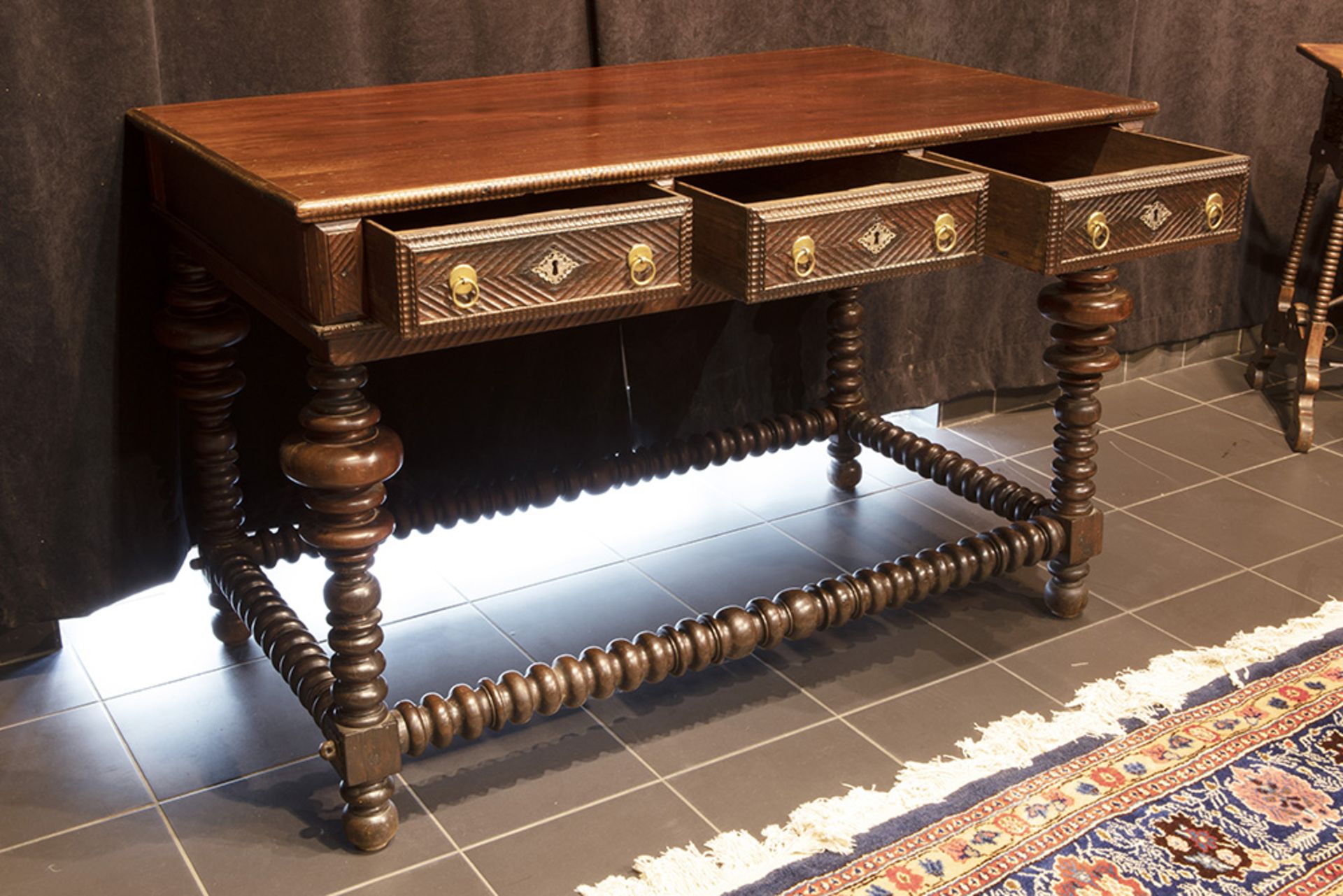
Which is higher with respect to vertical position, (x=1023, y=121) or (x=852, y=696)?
(x=1023, y=121)

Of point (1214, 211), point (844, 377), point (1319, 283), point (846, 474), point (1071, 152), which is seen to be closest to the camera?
point (1214, 211)

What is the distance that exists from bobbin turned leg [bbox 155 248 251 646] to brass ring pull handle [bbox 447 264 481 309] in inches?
25.2

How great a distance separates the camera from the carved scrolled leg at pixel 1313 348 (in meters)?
3.17

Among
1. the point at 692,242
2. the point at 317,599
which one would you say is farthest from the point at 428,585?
the point at 692,242

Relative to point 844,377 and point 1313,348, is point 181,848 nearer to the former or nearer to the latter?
point 844,377

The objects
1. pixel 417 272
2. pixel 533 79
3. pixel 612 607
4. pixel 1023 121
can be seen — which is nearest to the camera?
pixel 417 272

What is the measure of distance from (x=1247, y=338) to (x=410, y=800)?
8.93ft

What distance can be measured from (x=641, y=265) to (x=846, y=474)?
131 centimetres

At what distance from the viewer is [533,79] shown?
2279 millimetres

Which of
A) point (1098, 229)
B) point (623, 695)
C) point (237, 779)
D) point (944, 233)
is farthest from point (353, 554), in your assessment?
point (1098, 229)

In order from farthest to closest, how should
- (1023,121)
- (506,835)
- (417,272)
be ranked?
(1023,121) → (506,835) → (417,272)

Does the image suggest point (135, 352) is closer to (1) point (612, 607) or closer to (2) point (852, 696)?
(1) point (612, 607)

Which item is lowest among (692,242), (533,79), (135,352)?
(135,352)

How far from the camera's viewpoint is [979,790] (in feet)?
6.54
